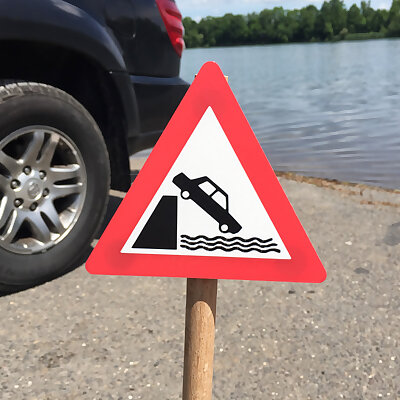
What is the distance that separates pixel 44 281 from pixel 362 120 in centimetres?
928

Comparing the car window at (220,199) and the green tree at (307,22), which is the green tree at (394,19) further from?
the car window at (220,199)

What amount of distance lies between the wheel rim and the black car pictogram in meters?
1.66

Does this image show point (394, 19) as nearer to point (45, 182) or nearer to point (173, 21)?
point (173, 21)

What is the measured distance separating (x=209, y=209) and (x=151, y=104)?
2.32 meters

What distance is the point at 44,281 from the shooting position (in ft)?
10.1

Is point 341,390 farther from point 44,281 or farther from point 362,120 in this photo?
point 362,120

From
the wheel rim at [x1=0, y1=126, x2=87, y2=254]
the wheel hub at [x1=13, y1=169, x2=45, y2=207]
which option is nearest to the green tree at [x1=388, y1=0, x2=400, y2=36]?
the wheel rim at [x1=0, y1=126, x2=87, y2=254]

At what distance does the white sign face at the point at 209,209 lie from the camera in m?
1.39

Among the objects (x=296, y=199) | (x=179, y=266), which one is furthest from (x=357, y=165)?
(x=179, y=266)

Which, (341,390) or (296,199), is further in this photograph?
(296,199)

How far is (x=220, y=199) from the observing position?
4.58 ft

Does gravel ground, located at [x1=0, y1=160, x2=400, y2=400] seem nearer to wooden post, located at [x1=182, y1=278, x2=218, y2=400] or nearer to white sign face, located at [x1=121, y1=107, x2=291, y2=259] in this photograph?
wooden post, located at [x1=182, y1=278, x2=218, y2=400]

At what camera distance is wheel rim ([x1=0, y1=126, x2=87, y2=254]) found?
281cm

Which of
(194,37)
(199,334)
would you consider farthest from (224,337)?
(194,37)
